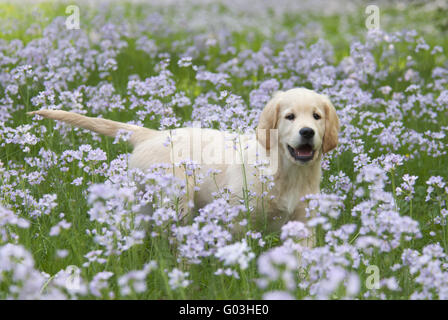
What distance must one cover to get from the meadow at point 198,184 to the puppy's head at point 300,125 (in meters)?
0.24

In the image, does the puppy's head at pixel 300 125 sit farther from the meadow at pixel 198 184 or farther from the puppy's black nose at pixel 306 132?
the meadow at pixel 198 184

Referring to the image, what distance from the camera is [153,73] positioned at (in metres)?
7.23

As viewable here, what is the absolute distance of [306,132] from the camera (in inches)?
143

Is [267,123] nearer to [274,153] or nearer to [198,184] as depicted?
Answer: [274,153]

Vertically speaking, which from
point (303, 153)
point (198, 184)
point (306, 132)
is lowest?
point (198, 184)

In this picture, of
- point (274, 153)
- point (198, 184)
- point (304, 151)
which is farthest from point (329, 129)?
point (198, 184)

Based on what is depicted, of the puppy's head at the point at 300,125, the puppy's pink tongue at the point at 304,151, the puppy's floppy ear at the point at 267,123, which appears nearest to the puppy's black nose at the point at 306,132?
the puppy's head at the point at 300,125

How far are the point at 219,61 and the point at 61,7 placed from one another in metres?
5.75

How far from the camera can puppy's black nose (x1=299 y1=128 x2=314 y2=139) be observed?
3618 millimetres

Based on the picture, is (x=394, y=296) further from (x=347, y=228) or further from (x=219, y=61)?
(x=219, y=61)

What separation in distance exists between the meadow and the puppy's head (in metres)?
0.24

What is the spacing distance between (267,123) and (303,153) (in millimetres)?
354

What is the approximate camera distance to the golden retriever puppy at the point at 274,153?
3.76 metres

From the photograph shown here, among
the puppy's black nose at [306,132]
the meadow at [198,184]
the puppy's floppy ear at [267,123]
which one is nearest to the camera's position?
the meadow at [198,184]
